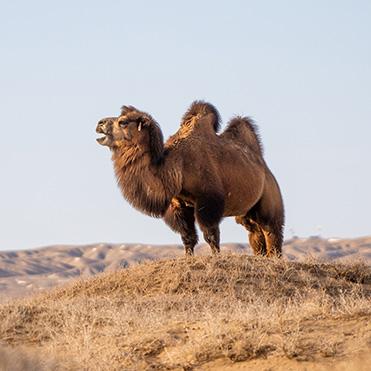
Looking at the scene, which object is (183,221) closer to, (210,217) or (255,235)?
(210,217)

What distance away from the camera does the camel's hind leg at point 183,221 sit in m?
19.7

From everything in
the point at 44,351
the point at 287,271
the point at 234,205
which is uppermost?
the point at 234,205

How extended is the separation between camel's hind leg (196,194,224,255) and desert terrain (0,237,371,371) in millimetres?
1614

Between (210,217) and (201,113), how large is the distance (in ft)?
A: 8.46

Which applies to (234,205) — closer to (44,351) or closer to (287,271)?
(287,271)

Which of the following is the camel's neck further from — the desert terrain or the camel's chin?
the desert terrain

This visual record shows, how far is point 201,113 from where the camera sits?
70.1 feet

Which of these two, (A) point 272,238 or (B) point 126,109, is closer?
(B) point 126,109

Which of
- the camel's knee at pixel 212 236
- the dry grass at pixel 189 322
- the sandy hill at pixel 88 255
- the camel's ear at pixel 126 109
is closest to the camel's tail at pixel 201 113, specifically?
the camel's ear at pixel 126 109

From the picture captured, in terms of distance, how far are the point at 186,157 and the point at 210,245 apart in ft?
4.93

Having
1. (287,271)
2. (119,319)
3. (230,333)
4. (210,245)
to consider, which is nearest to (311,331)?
(230,333)

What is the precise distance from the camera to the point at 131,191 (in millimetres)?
19781

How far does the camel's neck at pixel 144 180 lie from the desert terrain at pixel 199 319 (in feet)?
6.40

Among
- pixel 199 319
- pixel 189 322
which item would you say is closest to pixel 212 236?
pixel 199 319
